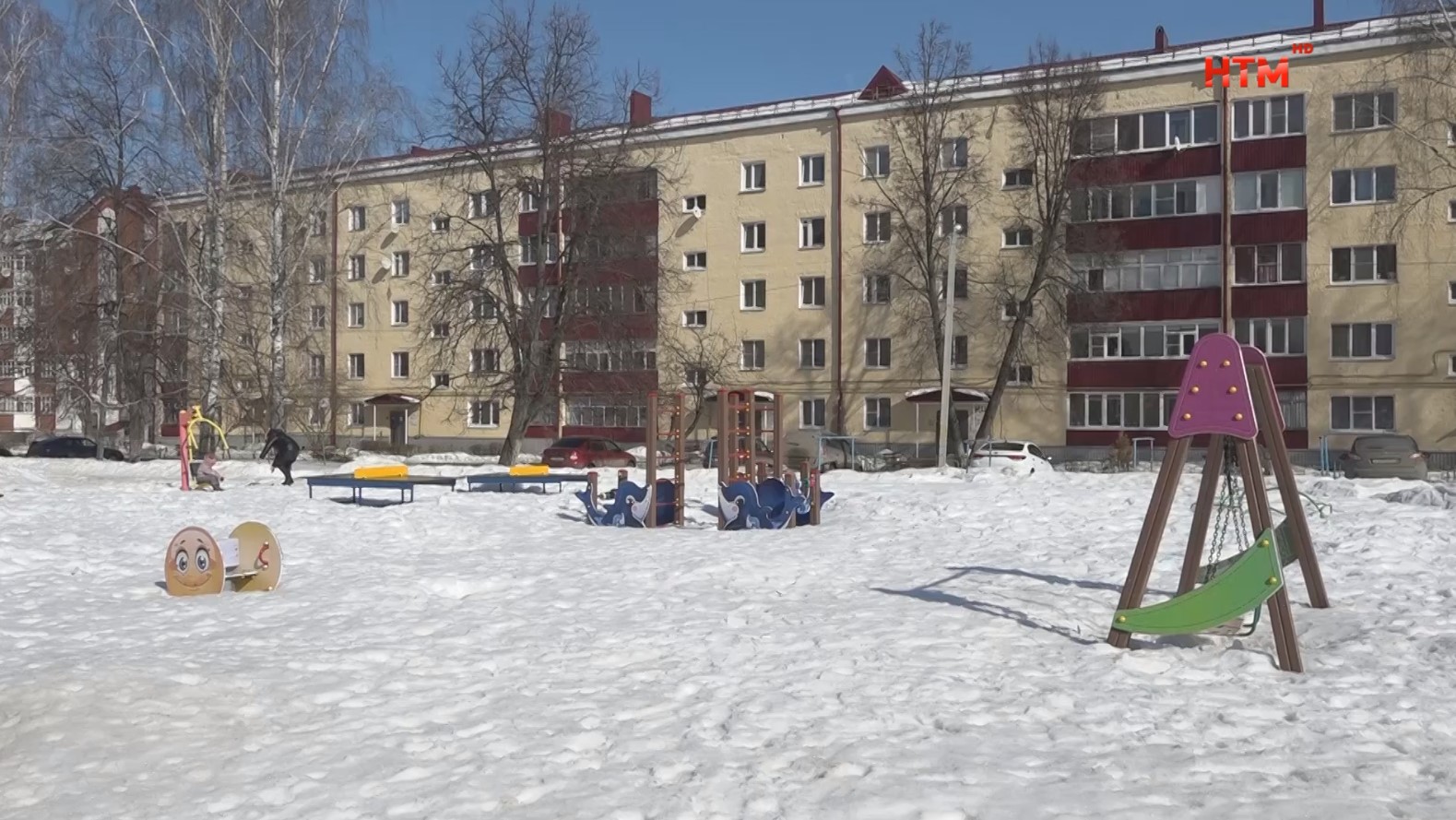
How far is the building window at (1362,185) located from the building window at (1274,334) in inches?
162

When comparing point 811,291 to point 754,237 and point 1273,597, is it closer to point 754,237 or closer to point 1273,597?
point 754,237

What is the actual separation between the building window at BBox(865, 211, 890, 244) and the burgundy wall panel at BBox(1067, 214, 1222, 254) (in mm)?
6884

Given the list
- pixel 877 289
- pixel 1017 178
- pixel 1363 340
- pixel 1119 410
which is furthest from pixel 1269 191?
pixel 877 289

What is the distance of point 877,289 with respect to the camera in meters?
47.7

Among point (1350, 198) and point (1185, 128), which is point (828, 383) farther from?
point (1350, 198)

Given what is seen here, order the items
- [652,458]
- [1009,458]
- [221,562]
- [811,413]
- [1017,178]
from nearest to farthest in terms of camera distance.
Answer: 1. [221,562]
2. [652,458]
3. [1009,458]
4. [1017,178]
5. [811,413]

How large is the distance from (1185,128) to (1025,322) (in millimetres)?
8548

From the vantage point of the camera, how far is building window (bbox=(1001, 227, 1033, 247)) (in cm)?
4559

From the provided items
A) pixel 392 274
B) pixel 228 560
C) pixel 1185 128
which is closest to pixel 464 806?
pixel 228 560

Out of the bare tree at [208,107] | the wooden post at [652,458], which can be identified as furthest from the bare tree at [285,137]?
the wooden post at [652,458]

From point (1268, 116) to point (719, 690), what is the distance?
134ft

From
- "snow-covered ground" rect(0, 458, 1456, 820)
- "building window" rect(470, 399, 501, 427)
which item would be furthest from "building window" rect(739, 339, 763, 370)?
"snow-covered ground" rect(0, 458, 1456, 820)

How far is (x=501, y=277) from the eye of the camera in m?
38.1

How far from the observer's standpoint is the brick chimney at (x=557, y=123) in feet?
117
